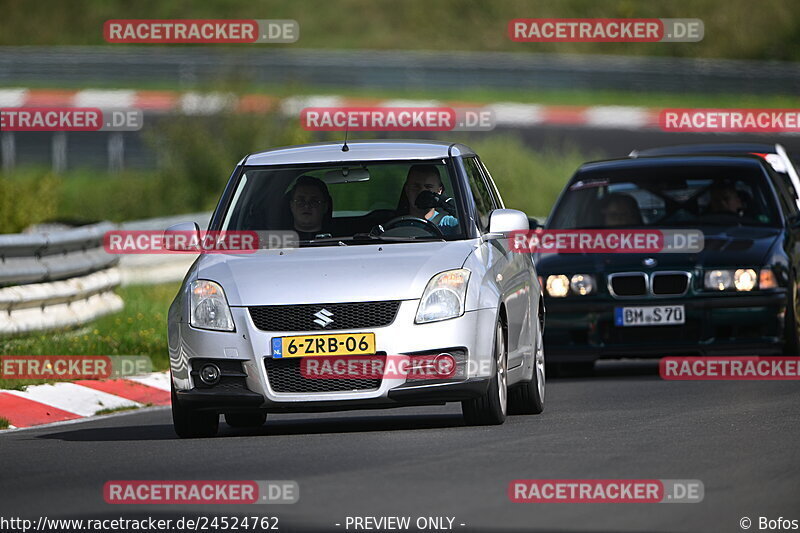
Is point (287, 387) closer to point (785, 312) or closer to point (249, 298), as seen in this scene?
point (249, 298)

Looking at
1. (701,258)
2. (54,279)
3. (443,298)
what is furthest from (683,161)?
(443,298)

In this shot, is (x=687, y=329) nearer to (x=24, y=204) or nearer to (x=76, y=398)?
(x=76, y=398)

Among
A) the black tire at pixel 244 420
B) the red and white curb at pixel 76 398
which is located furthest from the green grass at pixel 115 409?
the black tire at pixel 244 420

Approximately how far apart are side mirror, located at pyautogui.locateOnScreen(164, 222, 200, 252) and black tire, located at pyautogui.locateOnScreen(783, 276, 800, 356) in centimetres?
524

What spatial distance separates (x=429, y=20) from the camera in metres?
55.6

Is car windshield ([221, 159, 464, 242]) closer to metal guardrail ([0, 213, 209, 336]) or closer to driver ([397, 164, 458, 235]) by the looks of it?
driver ([397, 164, 458, 235])

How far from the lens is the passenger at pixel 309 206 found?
36.7 feet

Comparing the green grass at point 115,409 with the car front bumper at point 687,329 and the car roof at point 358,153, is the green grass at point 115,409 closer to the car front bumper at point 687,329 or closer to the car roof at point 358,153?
the car roof at point 358,153

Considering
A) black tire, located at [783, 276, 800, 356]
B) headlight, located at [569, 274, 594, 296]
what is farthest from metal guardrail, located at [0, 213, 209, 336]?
black tire, located at [783, 276, 800, 356]

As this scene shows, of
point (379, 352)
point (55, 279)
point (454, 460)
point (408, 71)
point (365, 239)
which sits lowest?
point (454, 460)

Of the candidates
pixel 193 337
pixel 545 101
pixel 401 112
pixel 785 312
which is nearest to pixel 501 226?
pixel 193 337

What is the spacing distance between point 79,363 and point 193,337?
436 centimetres

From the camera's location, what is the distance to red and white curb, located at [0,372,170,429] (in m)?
12.3

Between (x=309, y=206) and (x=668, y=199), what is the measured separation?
501cm
